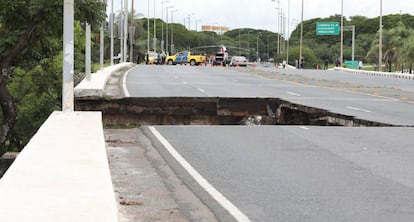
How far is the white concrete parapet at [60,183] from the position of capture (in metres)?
6.32

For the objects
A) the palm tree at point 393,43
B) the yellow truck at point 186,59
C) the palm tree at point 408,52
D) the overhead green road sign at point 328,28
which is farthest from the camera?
the palm tree at point 393,43

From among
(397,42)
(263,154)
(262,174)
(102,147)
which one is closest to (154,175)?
(102,147)

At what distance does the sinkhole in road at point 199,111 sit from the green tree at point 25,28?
2821mm

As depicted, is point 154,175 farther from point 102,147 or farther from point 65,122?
point 65,122

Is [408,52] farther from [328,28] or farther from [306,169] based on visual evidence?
[306,169]

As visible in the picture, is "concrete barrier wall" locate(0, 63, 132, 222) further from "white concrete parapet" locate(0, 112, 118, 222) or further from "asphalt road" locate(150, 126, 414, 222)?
"asphalt road" locate(150, 126, 414, 222)

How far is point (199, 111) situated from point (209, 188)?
46.6 feet

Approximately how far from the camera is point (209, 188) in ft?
32.8

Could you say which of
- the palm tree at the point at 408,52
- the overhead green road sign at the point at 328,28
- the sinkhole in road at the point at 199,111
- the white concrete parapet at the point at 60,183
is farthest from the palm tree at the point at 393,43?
the white concrete parapet at the point at 60,183

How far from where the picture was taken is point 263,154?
1315 cm

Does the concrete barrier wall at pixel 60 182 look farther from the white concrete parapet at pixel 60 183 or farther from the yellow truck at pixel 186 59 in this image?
the yellow truck at pixel 186 59

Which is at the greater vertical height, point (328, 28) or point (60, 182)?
point (328, 28)

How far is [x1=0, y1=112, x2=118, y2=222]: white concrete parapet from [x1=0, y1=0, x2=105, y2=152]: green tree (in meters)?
11.2

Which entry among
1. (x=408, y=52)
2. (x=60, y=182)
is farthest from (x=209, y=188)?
(x=408, y=52)
